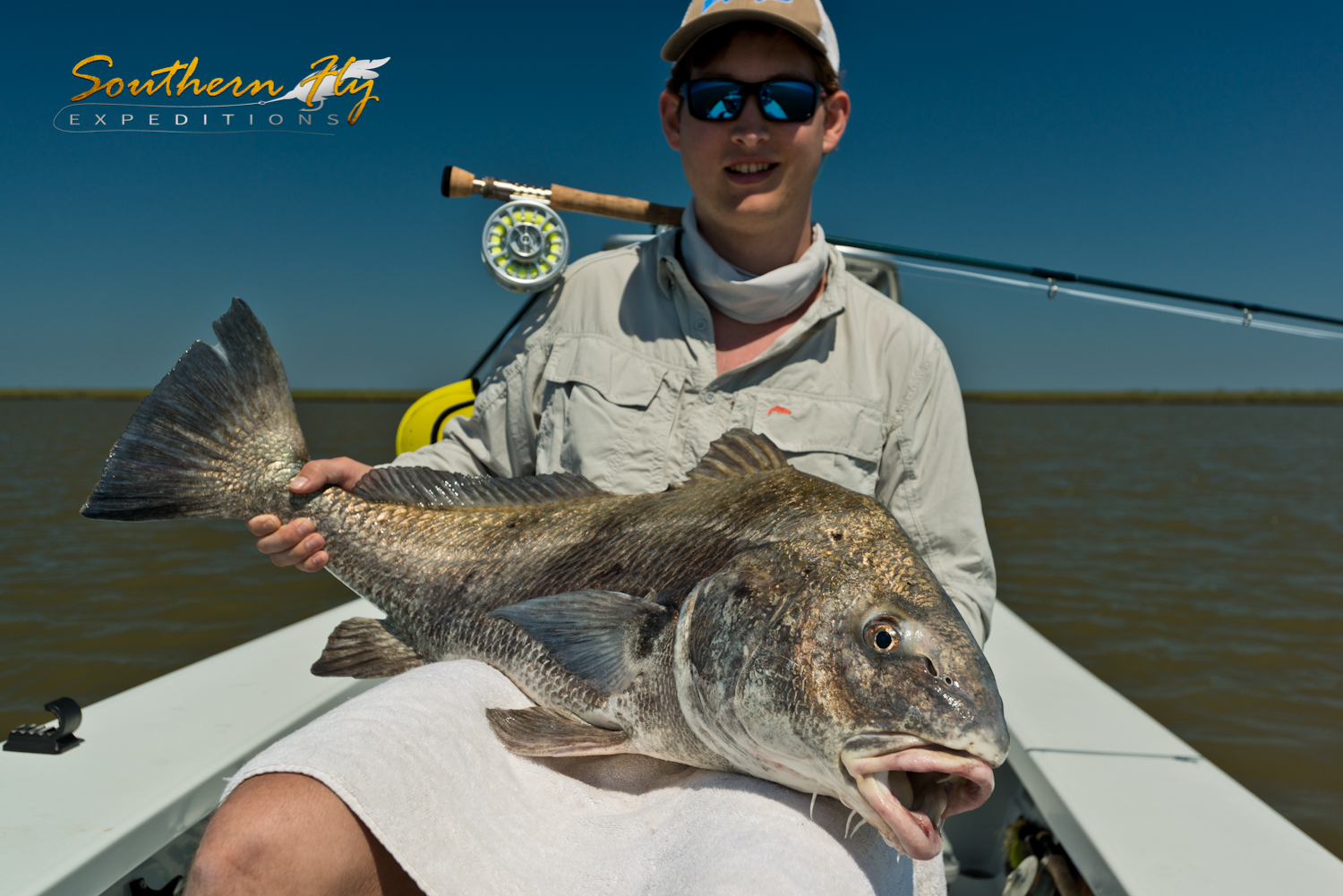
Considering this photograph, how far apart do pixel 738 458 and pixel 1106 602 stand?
8511 millimetres

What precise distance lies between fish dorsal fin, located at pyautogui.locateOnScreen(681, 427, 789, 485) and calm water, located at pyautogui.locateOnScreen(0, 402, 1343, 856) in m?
4.42

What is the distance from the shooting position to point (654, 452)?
3.08 metres

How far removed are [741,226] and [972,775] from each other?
2047 mm

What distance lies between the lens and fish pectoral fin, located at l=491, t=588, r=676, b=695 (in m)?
2.09

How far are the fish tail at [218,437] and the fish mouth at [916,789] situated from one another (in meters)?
2.07

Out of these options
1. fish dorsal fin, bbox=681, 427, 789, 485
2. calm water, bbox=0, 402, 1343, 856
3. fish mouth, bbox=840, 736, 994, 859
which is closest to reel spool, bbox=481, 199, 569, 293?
fish dorsal fin, bbox=681, 427, 789, 485

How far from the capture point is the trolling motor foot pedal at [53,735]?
2.67 m

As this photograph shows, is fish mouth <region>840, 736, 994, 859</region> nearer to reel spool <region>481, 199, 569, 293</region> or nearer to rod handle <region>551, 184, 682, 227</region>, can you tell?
reel spool <region>481, 199, 569, 293</region>

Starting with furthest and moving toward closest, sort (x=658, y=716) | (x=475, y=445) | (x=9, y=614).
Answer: (x=9, y=614)
(x=475, y=445)
(x=658, y=716)

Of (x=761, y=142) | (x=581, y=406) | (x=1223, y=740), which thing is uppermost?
(x=761, y=142)

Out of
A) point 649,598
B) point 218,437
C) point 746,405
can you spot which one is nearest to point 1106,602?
point 746,405

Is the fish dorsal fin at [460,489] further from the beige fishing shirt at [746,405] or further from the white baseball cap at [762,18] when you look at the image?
the white baseball cap at [762,18]

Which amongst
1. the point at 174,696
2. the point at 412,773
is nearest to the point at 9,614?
the point at 174,696

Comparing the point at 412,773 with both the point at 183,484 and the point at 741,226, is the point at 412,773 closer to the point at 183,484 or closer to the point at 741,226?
the point at 183,484
